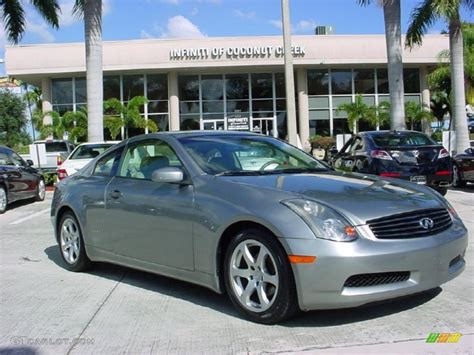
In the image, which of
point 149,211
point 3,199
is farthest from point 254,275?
point 3,199

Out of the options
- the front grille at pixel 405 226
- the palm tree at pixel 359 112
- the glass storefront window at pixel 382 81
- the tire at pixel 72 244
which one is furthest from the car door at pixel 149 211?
the glass storefront window at pixel 382 81

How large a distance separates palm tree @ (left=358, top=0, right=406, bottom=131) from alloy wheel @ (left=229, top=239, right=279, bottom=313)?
14.0 m

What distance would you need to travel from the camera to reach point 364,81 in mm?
34594

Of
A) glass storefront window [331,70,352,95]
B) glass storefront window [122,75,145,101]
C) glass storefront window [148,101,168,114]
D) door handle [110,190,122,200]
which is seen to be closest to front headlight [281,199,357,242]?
door handle [110,190,122,200]

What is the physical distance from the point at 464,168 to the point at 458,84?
4886mm

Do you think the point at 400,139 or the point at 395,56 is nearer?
the point at 400,139

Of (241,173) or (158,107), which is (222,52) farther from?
(241,173)

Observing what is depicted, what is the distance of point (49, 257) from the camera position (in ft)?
25.7

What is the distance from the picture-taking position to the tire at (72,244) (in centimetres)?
668

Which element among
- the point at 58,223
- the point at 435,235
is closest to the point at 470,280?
the point at 435,235

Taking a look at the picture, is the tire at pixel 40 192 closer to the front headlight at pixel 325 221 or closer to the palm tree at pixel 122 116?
the front headlight at pixel 325 221

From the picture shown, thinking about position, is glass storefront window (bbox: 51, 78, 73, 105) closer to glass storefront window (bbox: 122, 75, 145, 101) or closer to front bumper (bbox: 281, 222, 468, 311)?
glass storefront window (bbox: 122, 75, 145, 101)

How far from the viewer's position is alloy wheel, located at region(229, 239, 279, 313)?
14.9 feet

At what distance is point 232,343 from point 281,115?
1217 inches
